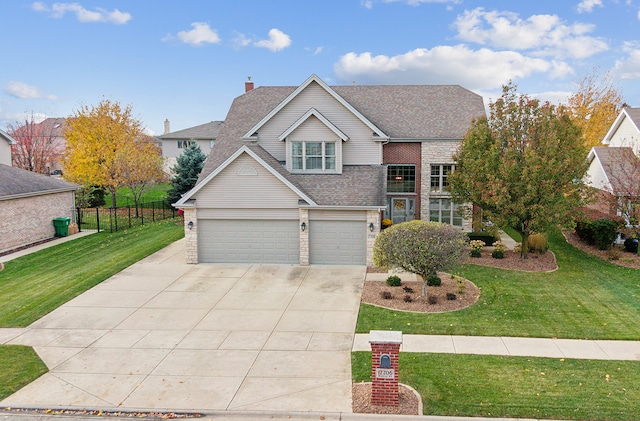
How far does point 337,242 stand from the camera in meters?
21.5

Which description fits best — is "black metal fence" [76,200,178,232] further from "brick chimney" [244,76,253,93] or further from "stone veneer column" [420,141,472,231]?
"stone veneer column" [420,141,472,231]

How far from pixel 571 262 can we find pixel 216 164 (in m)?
17.0

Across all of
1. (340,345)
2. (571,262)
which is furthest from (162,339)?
(571,262)

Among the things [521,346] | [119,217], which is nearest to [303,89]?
[521,346]

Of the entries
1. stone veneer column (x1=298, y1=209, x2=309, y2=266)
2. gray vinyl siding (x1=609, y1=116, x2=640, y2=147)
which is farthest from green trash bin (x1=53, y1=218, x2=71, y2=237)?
gray vinyl siding (x1=609, y1=116, x2=640, y2=147)

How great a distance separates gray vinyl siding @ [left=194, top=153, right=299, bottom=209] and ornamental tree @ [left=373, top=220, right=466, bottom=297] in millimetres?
6416

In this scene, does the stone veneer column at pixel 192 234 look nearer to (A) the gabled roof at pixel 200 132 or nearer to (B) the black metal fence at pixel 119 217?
(B) the black metal fence at pixel 119 217

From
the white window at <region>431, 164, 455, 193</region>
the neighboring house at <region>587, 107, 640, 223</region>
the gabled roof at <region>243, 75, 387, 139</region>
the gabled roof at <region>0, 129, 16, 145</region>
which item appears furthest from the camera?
the gabled roof at <region>0, 129, 16, 145</region>

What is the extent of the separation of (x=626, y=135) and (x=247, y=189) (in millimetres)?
25154

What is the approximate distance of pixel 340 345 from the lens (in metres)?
12.8

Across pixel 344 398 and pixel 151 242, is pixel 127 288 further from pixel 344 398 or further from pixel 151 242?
pixel 344 398

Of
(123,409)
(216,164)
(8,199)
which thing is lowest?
(123,409)

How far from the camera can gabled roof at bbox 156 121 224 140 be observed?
5746cm

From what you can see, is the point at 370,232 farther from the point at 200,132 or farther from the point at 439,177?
the point at 200,132
